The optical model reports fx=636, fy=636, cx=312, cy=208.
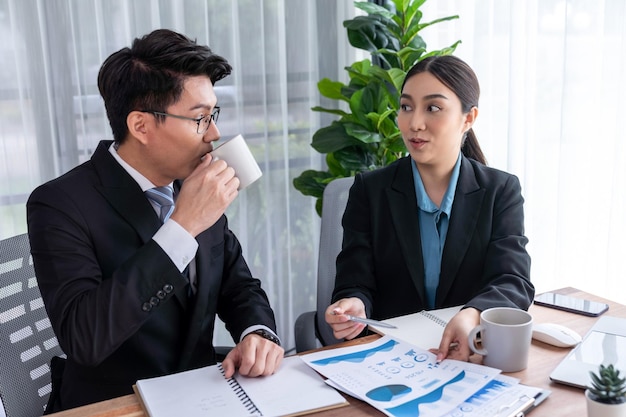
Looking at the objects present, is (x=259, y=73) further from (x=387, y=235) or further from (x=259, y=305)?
(x=259, y=305)

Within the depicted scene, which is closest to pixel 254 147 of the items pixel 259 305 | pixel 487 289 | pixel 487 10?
pixel 487 10

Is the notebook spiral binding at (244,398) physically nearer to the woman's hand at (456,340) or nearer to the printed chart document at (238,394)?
the printed chart document at (238,394)

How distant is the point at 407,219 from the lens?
1.59 metres

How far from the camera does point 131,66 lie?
4.39 ft

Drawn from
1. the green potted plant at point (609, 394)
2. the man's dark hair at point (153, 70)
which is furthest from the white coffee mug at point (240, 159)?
the green potted plant at point (609, 394)

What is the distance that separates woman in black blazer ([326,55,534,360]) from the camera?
154 cm

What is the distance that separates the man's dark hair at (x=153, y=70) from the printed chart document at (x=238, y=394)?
574 millimetres

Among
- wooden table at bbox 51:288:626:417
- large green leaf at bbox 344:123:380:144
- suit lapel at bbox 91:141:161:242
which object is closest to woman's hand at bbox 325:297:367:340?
wooden table at bbox 51:288:626:417

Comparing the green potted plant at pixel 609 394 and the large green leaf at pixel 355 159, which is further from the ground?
the large green leaf at pixel 355 159

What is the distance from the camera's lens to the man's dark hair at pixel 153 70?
133 centimetres

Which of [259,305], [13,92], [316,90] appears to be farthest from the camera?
[316,90]

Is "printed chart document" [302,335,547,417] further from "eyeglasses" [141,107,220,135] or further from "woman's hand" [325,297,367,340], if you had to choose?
"eyeglasses" [141,107,220,135]

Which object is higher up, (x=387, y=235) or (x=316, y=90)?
(x=316, y=90)

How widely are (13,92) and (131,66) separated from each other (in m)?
1.05
